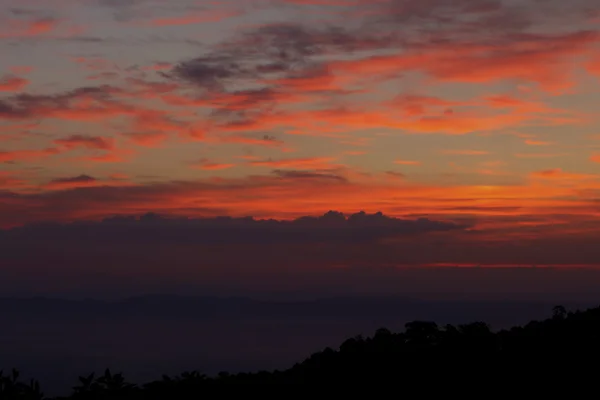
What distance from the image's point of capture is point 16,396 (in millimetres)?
25953

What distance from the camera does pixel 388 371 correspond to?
113 feet

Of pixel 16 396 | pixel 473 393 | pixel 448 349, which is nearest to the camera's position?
pixel 16 396

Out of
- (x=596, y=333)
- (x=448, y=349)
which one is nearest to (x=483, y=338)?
(x=448, y=349)

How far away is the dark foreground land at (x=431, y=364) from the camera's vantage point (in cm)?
3017

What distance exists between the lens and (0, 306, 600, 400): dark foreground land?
3017 centimetres

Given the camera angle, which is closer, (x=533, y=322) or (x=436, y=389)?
(x=436, y=389)

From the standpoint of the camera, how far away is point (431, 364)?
35.0 meters

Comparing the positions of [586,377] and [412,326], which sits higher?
[412,326]

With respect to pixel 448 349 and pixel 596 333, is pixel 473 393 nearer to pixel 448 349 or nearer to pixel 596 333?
pixel 448 349

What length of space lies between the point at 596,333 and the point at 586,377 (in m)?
6.24

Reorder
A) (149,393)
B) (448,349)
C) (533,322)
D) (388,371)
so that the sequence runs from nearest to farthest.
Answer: (149,393) → (388,371) → (448,349) → (533,322)

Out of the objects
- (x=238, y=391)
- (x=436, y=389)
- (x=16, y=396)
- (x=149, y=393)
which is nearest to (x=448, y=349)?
(x=436, y=389)

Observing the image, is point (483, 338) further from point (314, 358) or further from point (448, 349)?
point (314, 358)

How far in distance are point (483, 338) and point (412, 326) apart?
3.77 m
